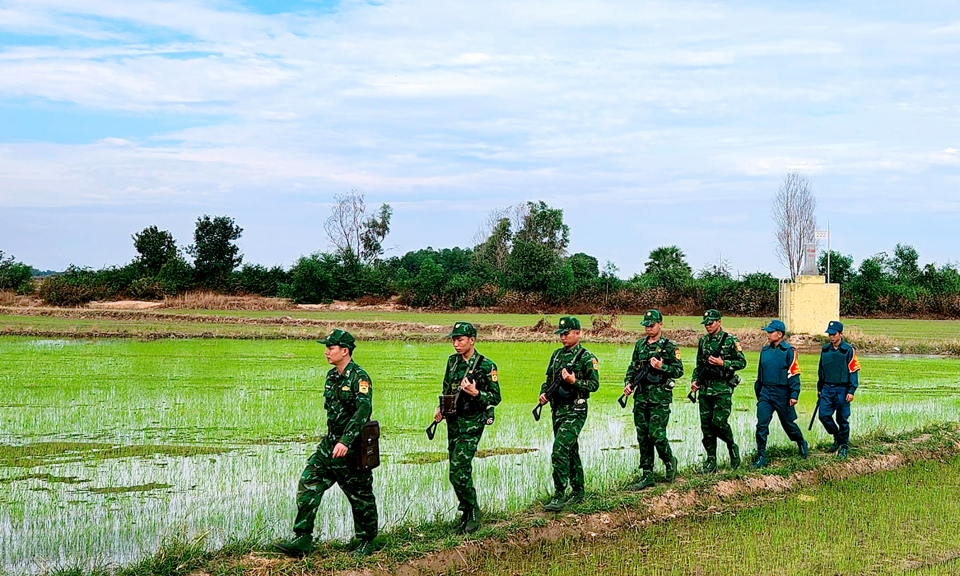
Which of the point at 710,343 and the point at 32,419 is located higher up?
the point at 710,343

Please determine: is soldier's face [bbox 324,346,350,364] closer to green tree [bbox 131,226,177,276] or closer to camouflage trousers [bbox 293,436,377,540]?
camouflage trousers [bbox 293,436,377,540]

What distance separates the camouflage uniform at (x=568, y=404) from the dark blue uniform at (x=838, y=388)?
179 inches

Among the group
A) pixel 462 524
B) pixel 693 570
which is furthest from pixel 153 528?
pixel 693 570

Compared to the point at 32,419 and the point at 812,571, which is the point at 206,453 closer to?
the point at 32,419

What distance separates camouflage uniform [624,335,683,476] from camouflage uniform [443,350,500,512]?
2.28m

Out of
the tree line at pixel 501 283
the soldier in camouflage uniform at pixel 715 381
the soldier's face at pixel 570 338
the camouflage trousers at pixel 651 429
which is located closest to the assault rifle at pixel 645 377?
the camouflage trousers at pixel 651 429

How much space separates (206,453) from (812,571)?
785 centimetres

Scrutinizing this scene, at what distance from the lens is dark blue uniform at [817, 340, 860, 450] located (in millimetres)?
11898

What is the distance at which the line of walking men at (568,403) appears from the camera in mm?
7359

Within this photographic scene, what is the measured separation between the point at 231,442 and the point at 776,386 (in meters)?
7.55

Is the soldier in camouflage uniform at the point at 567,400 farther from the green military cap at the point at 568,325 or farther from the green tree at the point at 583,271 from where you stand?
the green tree at the point at 583,271

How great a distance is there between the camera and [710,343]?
10.8 meters

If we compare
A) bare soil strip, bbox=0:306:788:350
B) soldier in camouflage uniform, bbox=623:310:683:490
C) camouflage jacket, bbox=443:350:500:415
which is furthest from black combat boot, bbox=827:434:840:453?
bare soil strip, bbox=0:306:788:350

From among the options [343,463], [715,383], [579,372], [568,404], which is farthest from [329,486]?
[715,383]
